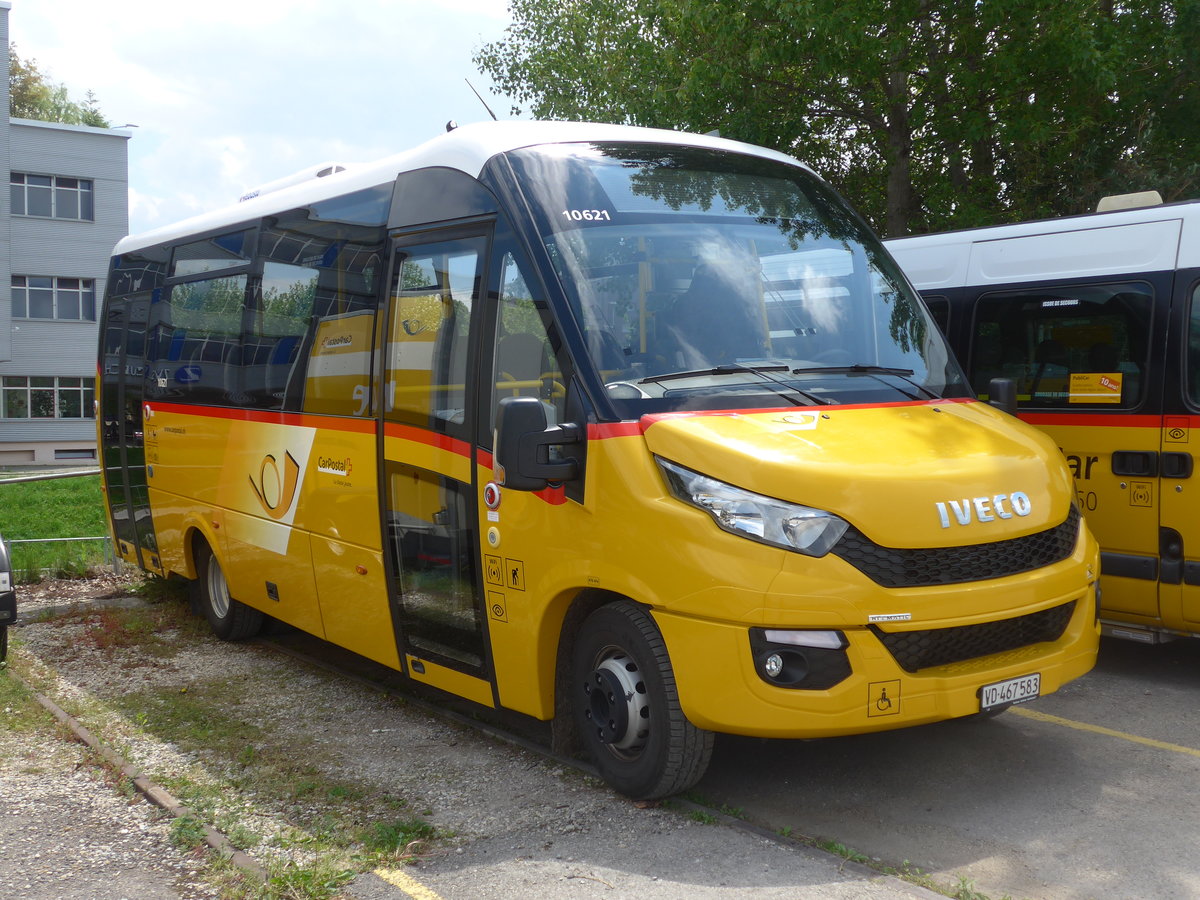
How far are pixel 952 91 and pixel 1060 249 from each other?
8898 millimetres

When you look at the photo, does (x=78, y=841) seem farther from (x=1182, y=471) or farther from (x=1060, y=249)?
(x=1060, y=249)

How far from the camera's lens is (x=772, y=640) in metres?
4.82

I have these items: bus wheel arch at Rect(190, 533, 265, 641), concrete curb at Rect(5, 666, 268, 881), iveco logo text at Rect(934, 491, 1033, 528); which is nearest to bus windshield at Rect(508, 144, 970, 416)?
iveco logo text at Rect(934, 491, 1033, 528)

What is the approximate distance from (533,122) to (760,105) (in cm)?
1075

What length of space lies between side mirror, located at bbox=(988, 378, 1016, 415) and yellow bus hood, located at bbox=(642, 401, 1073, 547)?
93 cm

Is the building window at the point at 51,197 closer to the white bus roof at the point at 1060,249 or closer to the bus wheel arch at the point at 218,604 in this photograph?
the bus wheel arch at the point at 218,604

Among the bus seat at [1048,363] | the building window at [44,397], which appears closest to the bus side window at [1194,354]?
the bus seat at [1048,363]

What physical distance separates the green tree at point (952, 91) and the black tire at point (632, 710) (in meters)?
10.7

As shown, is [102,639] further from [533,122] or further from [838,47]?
[838,47]

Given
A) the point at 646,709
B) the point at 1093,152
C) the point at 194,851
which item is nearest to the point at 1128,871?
the point at 646,709

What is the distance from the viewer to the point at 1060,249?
26.7 feet

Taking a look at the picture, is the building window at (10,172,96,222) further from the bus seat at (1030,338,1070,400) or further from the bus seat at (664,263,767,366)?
the bus seat at (664,263,767,366)

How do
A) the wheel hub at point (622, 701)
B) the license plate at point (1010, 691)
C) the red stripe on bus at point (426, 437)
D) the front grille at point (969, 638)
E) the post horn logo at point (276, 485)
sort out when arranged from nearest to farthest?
1. the front grille at point (969, 638)
2. the license plate at point (1010, 691)
3. the wheel hub at point (622, 701)
4. the red stripe on bus at point (426, 437)
5. the post horn logo at point (276, 485)

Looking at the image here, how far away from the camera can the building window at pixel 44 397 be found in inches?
1651
